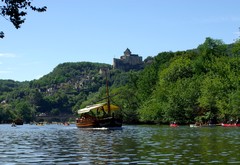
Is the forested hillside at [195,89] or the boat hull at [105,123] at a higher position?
the forested hillside at [195,89]

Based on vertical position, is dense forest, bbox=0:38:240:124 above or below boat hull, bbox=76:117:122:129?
above

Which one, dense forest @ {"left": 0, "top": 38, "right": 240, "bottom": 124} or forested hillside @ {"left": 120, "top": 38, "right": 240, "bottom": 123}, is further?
dense forest @ {"left": 0, "top": 38, "right": 240, "bottom": 124}

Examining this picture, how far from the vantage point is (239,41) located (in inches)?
5084

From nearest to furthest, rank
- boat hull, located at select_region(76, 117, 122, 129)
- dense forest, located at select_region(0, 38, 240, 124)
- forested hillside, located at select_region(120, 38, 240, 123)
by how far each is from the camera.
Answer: boat hull, located at select_region(76, 117, 122, 129) < forested hillside, located at select_region(120, 38, 240, 123) < dense forest, located at select_region(0, 38, 240, 124)

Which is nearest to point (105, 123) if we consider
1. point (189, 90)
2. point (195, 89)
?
point (189, 90)

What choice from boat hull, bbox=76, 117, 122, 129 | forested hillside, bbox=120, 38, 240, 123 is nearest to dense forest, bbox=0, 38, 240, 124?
forested hillside, bbox=120, 38, 240, 123

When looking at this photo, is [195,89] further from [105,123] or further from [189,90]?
[105,123]

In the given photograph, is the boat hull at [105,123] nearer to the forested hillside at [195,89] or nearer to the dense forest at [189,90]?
the dense forest at [189,90]

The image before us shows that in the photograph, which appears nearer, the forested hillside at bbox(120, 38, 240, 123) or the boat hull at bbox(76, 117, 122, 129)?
the boat hull at bbox(76, 117, 122, 129)

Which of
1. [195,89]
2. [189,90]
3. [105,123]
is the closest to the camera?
[105,123]

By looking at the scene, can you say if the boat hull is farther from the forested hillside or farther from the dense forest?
the forested hillside

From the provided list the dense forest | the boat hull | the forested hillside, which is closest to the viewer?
the boat hull

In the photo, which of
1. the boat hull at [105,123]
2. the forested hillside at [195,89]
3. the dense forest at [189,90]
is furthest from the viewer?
the dense forest at [189,90]

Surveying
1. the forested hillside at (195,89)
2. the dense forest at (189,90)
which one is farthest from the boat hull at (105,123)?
the forested hillside at (195,89)
